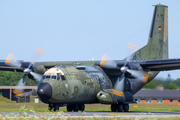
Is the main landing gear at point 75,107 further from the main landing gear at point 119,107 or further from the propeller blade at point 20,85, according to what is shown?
the propeller blade at point 20,85

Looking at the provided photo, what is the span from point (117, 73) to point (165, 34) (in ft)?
29.2

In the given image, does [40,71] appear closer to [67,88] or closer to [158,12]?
[67,88]

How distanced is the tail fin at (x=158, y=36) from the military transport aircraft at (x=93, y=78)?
Answer: 1.16 ft

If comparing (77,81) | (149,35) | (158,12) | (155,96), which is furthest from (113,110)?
(155,96)

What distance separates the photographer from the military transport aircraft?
2491cm

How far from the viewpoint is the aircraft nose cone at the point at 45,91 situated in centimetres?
2376

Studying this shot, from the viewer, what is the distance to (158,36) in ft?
113

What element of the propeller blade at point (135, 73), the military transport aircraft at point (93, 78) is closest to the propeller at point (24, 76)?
the military transport aircraft at point (93, 78)

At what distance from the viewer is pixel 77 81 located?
26031 mm

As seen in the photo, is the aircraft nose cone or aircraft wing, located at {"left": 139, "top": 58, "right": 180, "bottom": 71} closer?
the aircraft nose cone

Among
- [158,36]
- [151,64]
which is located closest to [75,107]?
[151,64]

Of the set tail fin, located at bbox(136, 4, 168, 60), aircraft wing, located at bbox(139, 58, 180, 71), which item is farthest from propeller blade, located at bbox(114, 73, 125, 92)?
tail fin, located at bbox(136, 4, 168, 60)

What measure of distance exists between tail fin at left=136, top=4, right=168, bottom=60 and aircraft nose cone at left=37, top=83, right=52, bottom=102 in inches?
531

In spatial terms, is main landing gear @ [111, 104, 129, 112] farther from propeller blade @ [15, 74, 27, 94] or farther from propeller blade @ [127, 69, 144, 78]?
propeller blade @ [15, 74, 27, 94]
